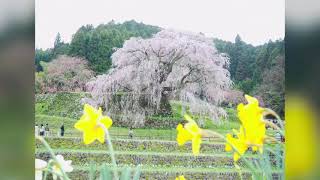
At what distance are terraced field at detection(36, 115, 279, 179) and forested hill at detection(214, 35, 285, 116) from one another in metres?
0.25

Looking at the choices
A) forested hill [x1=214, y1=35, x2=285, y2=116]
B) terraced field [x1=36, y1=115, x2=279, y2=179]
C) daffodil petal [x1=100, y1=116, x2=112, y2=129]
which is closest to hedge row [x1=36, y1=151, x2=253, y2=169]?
terraced field [x1=36, y1=115, x2=279, y2=179]

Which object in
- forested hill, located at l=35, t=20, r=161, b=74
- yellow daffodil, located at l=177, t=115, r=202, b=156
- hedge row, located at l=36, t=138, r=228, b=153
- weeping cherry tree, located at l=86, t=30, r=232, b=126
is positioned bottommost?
hedge row, located at l=36, t=138, r=228, b=153

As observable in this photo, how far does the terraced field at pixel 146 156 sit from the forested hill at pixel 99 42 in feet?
0.81

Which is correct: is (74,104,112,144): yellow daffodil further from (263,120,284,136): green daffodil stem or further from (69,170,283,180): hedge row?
(263,120,284,136): green daffodil stem

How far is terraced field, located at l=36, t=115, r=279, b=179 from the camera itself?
72.4 inches

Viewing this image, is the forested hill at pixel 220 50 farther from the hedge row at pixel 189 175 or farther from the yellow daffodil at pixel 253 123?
the hedge row at pixel 189 175

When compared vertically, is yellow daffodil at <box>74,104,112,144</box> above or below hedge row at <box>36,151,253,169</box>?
above

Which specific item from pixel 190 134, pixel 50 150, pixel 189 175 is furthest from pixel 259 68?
pixel 50 150

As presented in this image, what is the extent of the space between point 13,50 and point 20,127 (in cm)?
23

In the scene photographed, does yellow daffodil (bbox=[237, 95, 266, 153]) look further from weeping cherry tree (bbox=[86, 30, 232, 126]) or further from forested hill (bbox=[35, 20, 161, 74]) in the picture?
forested hill (bbox=[35, 20, 161, 74])

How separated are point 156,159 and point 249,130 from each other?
1.26 ft

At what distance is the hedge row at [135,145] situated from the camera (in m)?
1.82

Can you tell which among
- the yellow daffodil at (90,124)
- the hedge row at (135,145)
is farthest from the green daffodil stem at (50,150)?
the yellow daffodil at (90,124)

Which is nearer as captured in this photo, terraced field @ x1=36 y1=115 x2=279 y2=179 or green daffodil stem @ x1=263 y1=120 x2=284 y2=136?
green daffodil stem @ x1=263 y1=120 x2=284 y2=136
